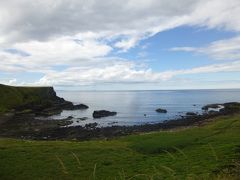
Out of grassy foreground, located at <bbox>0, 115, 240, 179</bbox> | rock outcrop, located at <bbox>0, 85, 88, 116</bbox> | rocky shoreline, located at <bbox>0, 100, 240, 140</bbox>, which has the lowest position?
rocky shoreline, located at <bbox>0, 100, 240, 140</bbox>

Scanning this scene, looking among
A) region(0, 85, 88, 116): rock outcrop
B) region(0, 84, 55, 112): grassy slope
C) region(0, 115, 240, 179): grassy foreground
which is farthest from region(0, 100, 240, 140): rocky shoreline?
region(0, 115, 240, 179): grassy foreground

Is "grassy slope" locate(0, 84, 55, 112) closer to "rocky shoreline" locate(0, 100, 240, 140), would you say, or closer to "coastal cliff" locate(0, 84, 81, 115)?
"coastal cliff" locate(0, 84, 81, 115)

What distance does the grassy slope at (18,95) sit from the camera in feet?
415

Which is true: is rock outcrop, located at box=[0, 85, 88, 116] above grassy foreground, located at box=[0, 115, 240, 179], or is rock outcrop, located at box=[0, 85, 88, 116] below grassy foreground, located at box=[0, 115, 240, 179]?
above

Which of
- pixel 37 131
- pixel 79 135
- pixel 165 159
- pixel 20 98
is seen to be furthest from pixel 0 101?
pixel 165 159

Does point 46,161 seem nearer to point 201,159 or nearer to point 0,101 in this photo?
point 201,159

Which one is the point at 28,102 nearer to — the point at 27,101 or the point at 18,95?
the point at 27,101

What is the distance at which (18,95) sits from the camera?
458 ft

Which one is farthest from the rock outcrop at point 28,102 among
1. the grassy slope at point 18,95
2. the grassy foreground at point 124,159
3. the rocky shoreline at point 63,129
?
the grassy foreground at point 124,159

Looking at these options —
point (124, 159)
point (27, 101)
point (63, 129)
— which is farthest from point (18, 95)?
point (124, 159)

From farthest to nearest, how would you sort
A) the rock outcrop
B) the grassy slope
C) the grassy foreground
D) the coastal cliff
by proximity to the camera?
1. the grassy slope
2. the coastal cliff
3. the rock outcrop
4. the grassy foreground

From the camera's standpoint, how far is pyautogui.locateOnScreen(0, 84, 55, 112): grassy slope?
126625 millimetres

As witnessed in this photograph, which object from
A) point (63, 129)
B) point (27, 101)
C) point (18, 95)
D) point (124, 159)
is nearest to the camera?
point (124, 159)

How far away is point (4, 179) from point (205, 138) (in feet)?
68.4
